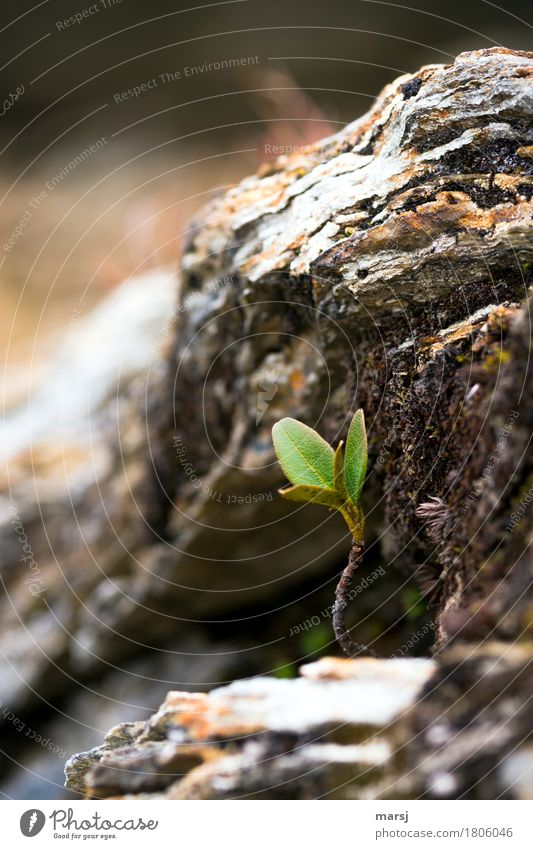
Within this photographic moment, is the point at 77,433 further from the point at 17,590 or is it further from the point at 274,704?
the point at 274,704

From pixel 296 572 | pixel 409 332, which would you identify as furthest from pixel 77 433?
pixel 409 332

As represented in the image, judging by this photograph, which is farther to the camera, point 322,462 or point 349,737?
point 322,462

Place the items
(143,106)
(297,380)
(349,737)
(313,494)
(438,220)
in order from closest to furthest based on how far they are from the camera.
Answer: (349,737), (313,494), (438,220), (297,380), (143,106)

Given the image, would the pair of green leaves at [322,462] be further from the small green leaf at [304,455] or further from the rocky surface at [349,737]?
the rocky surface at [349,737]

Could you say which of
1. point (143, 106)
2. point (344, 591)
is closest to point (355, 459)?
point (344, 591)
